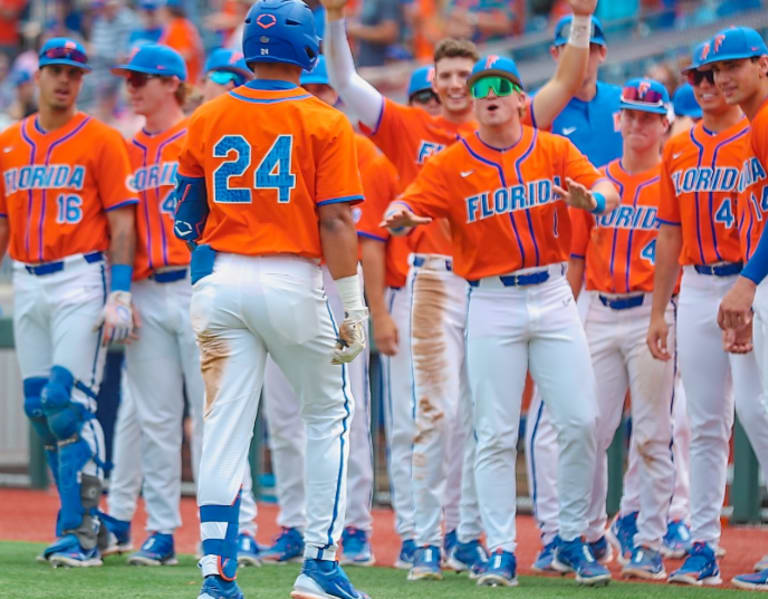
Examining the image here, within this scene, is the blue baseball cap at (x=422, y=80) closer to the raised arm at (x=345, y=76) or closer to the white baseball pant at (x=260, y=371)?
the raised arm at (x=345, y=76)

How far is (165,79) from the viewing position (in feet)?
23.2

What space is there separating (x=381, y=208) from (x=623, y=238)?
4.05 feet

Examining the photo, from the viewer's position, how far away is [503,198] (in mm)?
6090

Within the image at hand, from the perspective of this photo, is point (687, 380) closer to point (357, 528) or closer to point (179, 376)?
point (357, 528)

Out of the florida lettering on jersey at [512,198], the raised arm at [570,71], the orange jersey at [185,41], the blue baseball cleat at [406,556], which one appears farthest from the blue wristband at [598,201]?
the orange jersey at [185,41]

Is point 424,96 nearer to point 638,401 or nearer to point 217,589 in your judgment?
point 638,401

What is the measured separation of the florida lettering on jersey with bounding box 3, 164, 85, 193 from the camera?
6695mm

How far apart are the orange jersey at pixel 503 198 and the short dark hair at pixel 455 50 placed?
0.80 m

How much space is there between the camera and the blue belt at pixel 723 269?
6160mm

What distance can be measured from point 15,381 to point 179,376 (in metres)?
4.60

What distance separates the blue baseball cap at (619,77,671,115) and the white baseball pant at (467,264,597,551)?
3.58ft

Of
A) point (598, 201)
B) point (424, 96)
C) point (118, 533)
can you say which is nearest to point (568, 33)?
point (424, 96)

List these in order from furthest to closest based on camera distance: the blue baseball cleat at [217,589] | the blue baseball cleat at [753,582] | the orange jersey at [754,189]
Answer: the blue baseball cleat at [753,582]
the orange jersey at [754,189]
the blue baseball cleat at [217,589]

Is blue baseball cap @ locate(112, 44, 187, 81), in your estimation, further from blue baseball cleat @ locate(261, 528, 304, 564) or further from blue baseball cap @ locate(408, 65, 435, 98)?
blue baseball cleat @ locate(261, 528, 304, 564)
